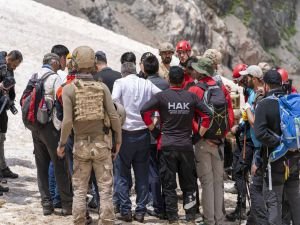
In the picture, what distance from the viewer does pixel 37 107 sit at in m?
7.89

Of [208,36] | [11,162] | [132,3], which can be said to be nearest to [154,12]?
[132,3]

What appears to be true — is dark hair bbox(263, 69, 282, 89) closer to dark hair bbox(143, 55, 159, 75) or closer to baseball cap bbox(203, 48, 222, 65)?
baseball cap bbox(203, 48, 222, 65)

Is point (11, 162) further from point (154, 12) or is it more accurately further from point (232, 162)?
point (154, 12)

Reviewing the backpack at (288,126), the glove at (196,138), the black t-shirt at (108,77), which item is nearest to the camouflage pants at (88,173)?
the glove at (196,138)

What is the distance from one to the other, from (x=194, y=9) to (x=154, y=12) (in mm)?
3552

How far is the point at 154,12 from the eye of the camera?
42750 mm

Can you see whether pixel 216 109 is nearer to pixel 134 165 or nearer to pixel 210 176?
pixel 210 176

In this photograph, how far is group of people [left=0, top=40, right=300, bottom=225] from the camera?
22.9ft

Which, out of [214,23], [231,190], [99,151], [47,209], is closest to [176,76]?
[99,151]

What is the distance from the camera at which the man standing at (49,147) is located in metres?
7.86

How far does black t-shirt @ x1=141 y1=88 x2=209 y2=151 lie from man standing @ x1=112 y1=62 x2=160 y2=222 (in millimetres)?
378

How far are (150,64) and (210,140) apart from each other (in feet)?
4.88

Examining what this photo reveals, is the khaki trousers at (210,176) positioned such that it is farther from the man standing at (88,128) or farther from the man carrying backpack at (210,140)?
the man standing at (88,128)

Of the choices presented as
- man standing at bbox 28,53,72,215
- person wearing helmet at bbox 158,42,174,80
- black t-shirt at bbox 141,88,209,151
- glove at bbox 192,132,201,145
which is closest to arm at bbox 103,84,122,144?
black t-shirt at bbox 141,88,209,151
